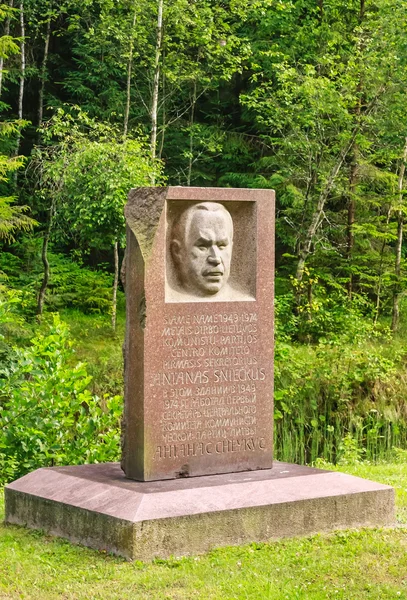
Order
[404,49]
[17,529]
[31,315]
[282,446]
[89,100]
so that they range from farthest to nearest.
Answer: [89,100]
[31,315]
[404,49]
[282,446]
[17,529]

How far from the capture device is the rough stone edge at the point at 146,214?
7699mm

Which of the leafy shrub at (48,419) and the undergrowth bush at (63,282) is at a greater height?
the undergrowth bush at (63,282)

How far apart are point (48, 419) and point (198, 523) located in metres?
3.16

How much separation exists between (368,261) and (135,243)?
1463 centimetres

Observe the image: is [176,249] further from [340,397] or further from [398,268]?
[398,268]

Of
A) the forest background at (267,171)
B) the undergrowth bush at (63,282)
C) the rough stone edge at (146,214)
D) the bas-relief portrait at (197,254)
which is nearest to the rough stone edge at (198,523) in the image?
the bas-relief portrait at (197,254)

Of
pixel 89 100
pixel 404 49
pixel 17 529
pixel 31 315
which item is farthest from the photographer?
pixel 89 100

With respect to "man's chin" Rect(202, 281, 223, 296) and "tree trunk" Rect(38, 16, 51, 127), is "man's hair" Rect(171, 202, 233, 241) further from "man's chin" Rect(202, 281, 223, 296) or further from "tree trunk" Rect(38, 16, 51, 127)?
"tree trunk" Rect(38, 16, 51, 127)

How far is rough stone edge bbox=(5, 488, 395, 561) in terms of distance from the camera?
6.79m

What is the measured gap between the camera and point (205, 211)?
8023 millimetres

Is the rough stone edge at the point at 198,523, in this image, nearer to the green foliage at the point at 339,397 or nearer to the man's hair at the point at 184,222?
the man's hair at the point at 184,222

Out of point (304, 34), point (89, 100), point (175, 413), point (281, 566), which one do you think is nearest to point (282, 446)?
point (175, 413)

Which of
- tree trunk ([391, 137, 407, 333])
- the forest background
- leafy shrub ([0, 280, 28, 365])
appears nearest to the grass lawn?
leafy shrub ([0, 280, 28, 365])

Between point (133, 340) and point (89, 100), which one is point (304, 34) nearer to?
point (89, 100)
